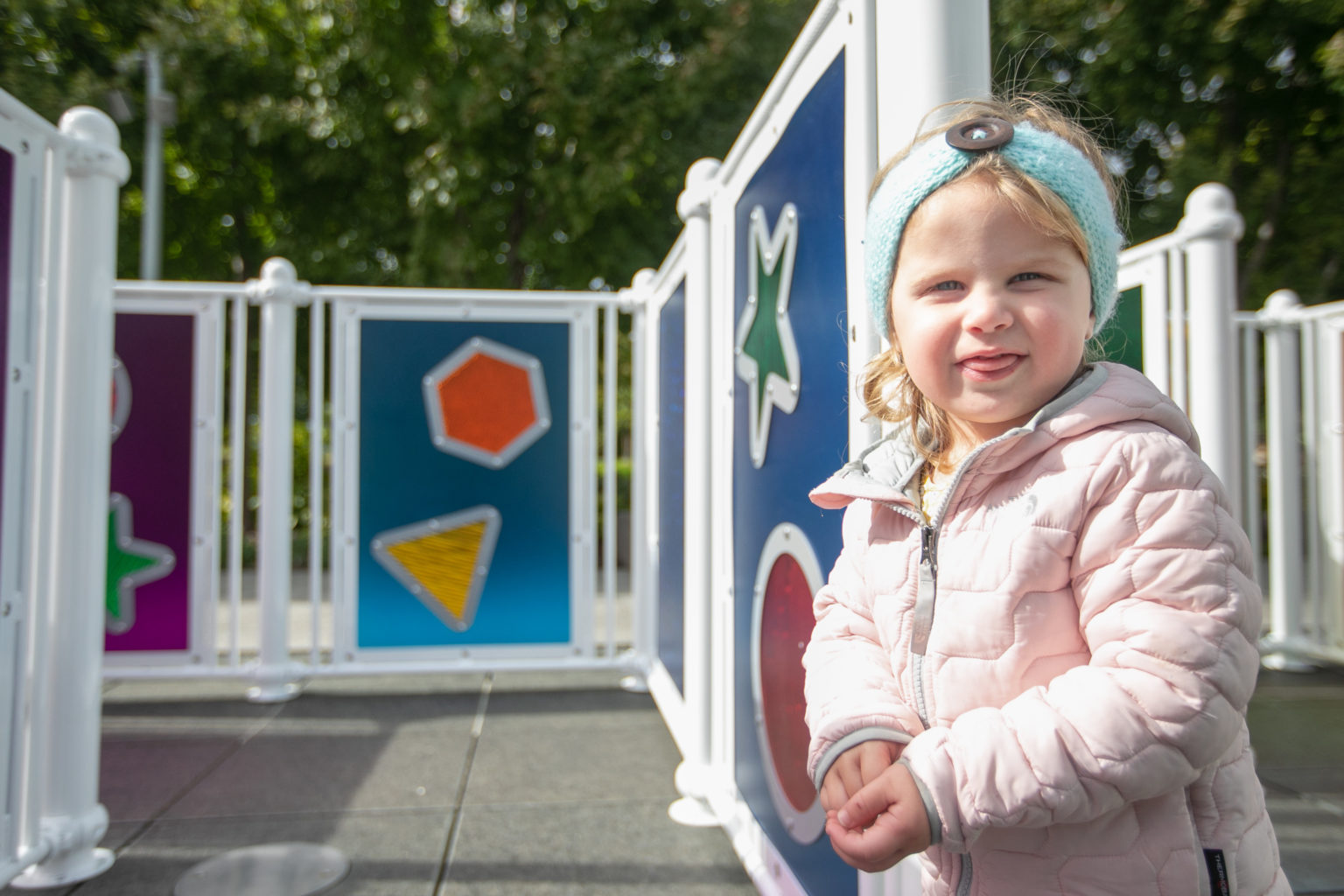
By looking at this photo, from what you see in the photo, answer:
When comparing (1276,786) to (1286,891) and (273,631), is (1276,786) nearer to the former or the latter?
(1286,891)

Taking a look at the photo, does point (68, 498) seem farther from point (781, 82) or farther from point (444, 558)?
point (444, 558)

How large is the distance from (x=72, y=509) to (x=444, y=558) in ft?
7.59

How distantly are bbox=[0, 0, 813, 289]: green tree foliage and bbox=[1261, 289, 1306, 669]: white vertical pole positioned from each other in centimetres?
646

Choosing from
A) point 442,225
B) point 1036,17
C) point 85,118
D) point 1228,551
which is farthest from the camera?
point 1036,17

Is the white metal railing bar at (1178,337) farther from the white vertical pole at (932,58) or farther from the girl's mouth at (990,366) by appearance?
the girl's mouth at (990,366)

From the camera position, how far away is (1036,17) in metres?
11.6

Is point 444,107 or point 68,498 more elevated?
point 444,107

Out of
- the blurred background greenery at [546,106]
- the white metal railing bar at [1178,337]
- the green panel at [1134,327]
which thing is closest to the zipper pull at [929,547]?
the white metal railing bar at [1178,337]

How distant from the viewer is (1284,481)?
5387 mm

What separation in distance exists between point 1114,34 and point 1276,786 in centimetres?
1008

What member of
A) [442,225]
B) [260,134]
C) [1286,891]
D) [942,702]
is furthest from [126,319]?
[260,134]

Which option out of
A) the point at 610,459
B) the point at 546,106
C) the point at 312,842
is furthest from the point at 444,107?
the point at 312,842

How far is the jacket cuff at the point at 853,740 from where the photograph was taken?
1094 millimetres

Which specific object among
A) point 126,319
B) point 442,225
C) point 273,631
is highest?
point 442,225
